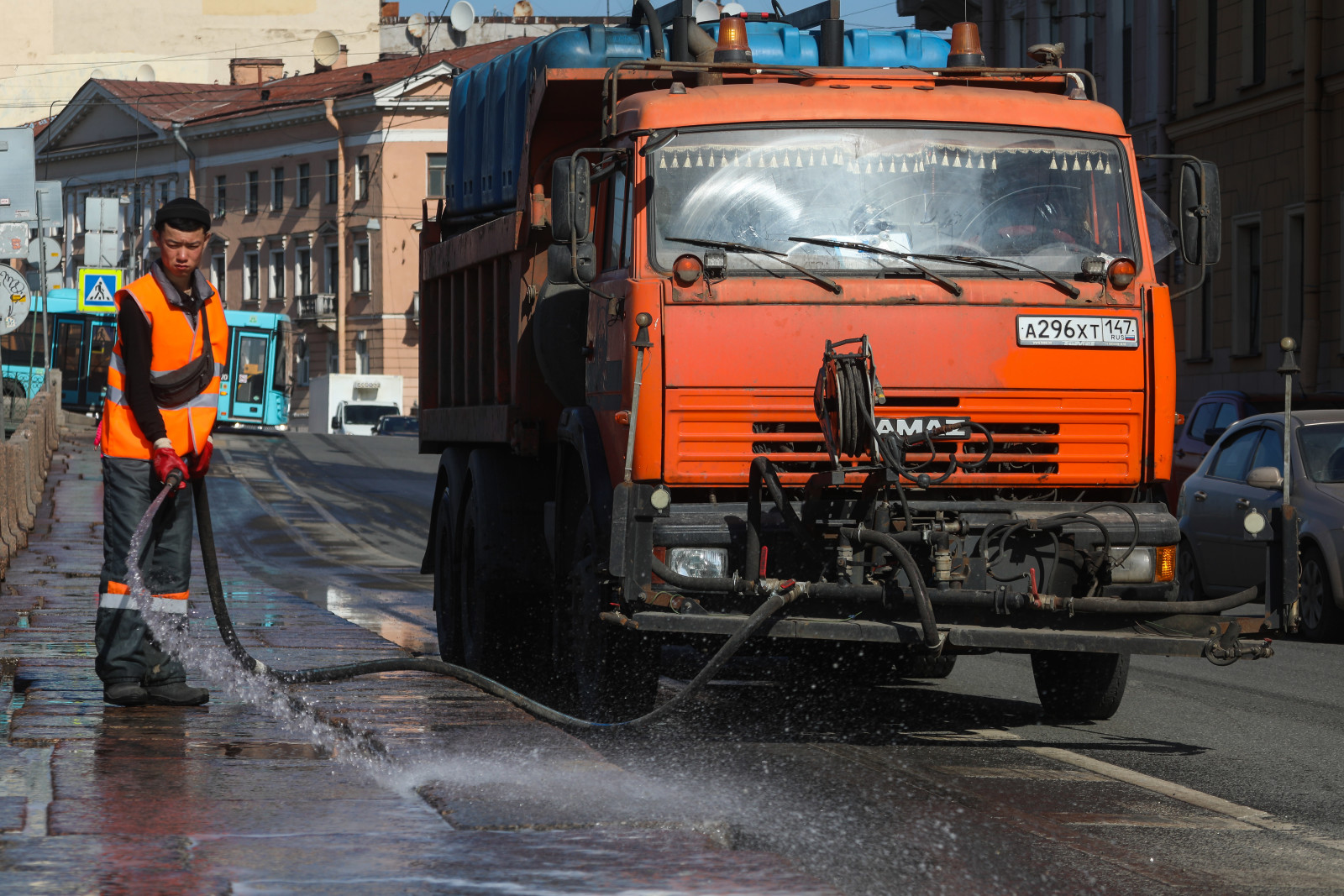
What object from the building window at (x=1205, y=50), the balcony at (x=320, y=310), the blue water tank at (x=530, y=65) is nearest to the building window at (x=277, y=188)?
the balcony at (x=320, y=310)

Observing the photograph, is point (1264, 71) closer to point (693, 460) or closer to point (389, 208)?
point (693, 460)

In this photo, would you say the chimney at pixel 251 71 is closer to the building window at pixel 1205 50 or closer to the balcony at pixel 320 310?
the balcony at pixel 320 310

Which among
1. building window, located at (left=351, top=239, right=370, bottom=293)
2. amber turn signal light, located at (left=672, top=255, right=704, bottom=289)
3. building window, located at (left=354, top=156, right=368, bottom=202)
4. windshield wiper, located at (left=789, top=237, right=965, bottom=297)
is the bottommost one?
amber turn signal light, located at (left=672, top=255, right=704, bottom=289)

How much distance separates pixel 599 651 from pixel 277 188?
70216mm

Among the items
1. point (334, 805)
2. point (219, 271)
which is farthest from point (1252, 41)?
point (219, 271)

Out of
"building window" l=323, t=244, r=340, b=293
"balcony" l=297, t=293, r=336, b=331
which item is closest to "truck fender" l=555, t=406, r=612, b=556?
"building window" l=323, t=244, r=340, b=293

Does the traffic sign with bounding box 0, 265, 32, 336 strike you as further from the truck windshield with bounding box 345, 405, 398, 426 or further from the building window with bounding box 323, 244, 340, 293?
the building window with bounding box 323, 244, 340, 293

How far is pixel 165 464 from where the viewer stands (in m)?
7.14

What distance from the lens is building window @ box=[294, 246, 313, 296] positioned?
75.8 m

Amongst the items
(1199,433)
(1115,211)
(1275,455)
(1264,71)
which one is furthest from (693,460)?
(1264,71)

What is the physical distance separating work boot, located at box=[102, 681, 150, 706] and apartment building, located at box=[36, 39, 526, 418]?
59.0m

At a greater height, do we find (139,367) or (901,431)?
(139,367)

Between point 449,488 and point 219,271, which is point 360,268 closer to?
point 219,271

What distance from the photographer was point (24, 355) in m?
53.0
